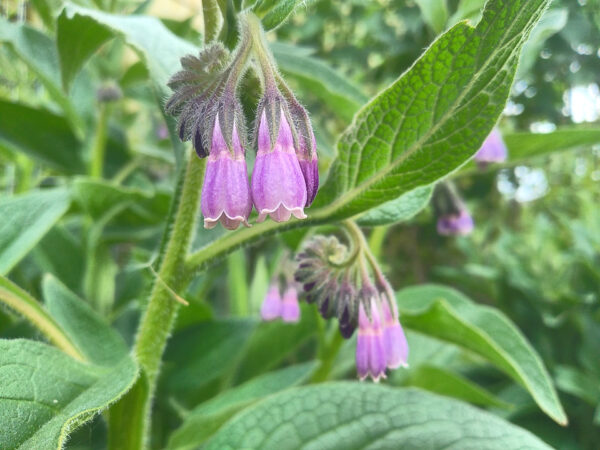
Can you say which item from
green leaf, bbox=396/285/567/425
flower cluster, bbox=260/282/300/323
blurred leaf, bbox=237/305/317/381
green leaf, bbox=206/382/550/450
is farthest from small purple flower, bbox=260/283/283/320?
green leaf, bbox=206/382/550/450

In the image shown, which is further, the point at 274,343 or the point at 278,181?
the point at 274,343

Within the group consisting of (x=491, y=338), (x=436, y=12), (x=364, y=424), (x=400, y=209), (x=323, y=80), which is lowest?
(x=364, y=424)

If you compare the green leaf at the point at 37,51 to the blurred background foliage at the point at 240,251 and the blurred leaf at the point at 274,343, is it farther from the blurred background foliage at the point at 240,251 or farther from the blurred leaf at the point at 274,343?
the blurred leaf at the point at 274,343

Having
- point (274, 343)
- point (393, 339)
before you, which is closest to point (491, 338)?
point (393, 339)

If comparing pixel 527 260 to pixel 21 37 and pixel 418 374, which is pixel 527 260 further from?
pixel 21 37

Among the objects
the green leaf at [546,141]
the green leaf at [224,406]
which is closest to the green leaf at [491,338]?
the green leaf at [224,406]

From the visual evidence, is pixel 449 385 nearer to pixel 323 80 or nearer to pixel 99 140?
pixel 323 80

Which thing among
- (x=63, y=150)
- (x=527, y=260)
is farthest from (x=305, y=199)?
(x=527, y=260)
